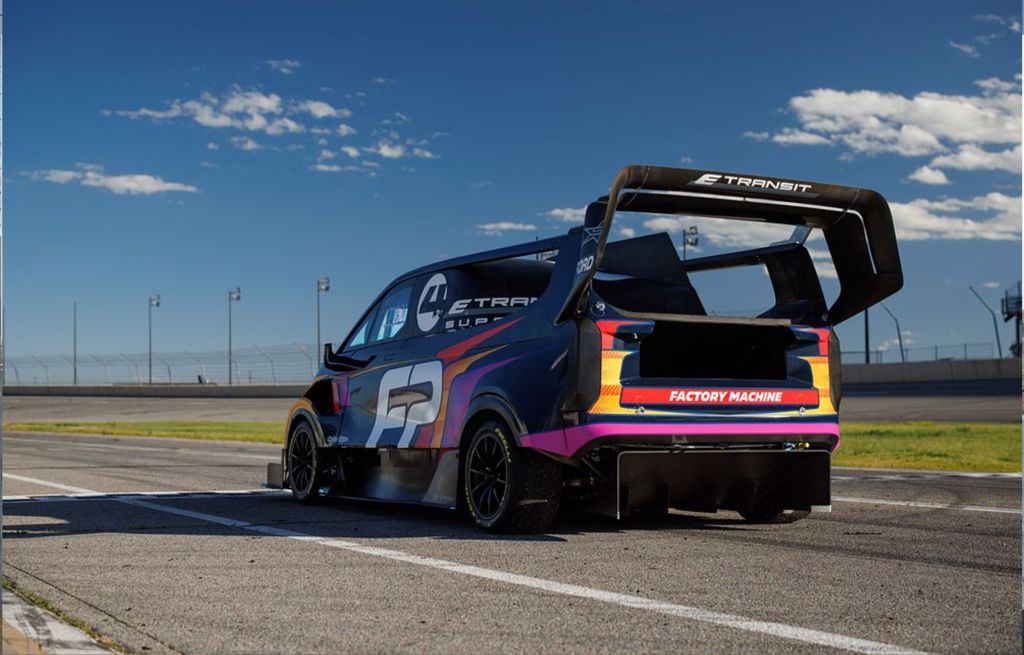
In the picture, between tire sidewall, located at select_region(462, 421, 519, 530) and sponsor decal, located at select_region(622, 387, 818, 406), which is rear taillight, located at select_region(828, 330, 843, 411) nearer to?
sponsor decal, located at select_region(622, 387, 818, 406)

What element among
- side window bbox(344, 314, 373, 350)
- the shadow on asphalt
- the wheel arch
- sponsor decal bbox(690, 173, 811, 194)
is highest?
sponsor decal bbox(690, 173, 811, 194)

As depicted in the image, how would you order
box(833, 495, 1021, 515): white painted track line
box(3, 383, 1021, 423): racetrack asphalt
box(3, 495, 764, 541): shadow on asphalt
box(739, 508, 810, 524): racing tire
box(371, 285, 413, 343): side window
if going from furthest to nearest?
box(3, 383, 1021, 423): racetrack asphalt < box(371, 285, 413, 343): side window < box(833, 495, 1021, 515): white painted track line < box(739, 508, 810, 524): racing tire < box(3, 495, 764, 541): shadow on asphalt

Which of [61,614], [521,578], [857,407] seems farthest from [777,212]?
[857,407]

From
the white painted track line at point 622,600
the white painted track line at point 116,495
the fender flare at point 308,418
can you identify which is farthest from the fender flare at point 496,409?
the white painted track line at point 116,495

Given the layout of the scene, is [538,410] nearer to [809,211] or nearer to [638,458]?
[638,458]

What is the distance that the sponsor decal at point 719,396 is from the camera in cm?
702

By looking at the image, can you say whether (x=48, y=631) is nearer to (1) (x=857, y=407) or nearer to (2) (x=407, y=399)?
(2) (x=407, y=399)

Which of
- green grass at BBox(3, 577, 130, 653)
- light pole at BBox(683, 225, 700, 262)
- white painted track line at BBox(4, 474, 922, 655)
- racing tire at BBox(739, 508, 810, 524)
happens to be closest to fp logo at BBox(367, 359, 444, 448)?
white painted track line at BBox(4, 474, 922, 655)

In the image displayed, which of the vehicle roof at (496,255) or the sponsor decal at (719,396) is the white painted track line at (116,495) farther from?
the sponsor decal at (719,396)

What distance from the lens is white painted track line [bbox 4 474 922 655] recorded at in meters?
4.14

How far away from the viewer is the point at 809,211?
7773mm

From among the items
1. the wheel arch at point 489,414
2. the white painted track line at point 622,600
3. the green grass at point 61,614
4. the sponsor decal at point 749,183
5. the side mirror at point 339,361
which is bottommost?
the white painted track line at point 622,600

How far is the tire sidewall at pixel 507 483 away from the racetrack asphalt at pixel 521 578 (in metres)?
0.17

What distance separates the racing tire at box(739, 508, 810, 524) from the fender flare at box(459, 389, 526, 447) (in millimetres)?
2088
